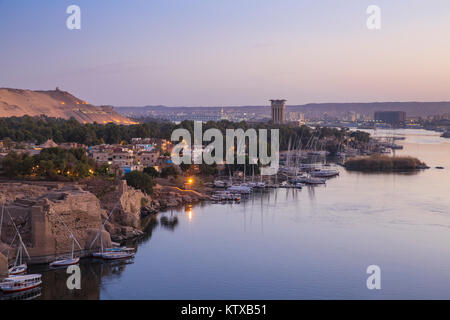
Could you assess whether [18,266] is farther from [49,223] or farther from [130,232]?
[130,232]

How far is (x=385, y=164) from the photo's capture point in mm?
18781

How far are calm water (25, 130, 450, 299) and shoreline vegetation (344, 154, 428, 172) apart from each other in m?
6.04

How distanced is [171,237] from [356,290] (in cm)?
336

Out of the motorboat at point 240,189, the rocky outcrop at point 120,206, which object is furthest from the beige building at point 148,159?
the rocky outcrop at point 120,206

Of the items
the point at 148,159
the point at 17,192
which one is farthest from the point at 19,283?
the point at 148,159

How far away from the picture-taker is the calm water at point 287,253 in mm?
6156

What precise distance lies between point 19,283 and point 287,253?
3.46m

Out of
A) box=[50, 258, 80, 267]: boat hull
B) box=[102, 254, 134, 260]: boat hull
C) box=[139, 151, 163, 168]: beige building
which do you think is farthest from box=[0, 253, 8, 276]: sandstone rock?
box=[139, 151, 163, 168]: beige building

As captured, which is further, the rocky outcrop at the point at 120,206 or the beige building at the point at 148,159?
the beige building at the point at 148,159

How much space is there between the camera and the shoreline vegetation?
60.5 feet

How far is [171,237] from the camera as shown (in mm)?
8711

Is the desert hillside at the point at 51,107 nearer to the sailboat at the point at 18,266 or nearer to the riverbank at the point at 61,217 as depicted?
the riverbank at the point at 61,217

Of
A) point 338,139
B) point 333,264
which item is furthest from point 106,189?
point 338,139

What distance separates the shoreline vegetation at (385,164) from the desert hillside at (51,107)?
29.5m
